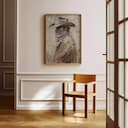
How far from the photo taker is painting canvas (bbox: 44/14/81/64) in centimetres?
597

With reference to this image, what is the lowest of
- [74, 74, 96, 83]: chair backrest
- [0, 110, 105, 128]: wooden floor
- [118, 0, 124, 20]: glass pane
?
[0, 110, 105, 128]: wooden floor

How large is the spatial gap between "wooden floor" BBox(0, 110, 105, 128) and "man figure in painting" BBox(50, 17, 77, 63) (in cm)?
103

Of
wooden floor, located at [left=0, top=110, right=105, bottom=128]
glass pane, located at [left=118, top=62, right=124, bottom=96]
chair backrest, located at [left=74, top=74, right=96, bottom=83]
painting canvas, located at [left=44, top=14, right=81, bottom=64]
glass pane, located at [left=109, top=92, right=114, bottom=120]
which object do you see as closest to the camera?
glass pane, located at [left=118, top=62, right=124, bottom=96]

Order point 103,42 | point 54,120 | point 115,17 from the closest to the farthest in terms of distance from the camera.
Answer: point 115,17
point 54,120
point 103,42

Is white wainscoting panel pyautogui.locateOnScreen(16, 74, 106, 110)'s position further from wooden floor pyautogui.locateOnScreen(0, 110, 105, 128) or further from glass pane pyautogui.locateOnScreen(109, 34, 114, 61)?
glass pane pyautogui.locateOnScreen(109, 34, 114, 61)

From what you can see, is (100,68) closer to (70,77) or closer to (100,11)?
(70,77)

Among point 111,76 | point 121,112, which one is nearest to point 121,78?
point 121,112

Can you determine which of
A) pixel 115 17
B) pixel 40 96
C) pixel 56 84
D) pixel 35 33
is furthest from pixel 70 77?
pixel 115 17

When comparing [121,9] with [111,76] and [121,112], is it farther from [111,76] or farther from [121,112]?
[121,112]

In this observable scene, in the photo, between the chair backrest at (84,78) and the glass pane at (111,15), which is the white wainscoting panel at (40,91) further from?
the glass pane at (111,15)

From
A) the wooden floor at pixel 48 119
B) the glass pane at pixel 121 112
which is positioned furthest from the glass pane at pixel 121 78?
the wooden floor at pixel 48 119

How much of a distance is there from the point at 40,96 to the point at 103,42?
1598mm

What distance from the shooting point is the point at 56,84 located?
6.01m

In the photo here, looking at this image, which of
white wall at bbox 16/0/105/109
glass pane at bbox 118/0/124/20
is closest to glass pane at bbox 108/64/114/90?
glass pane at bbox 118/0/124/20
